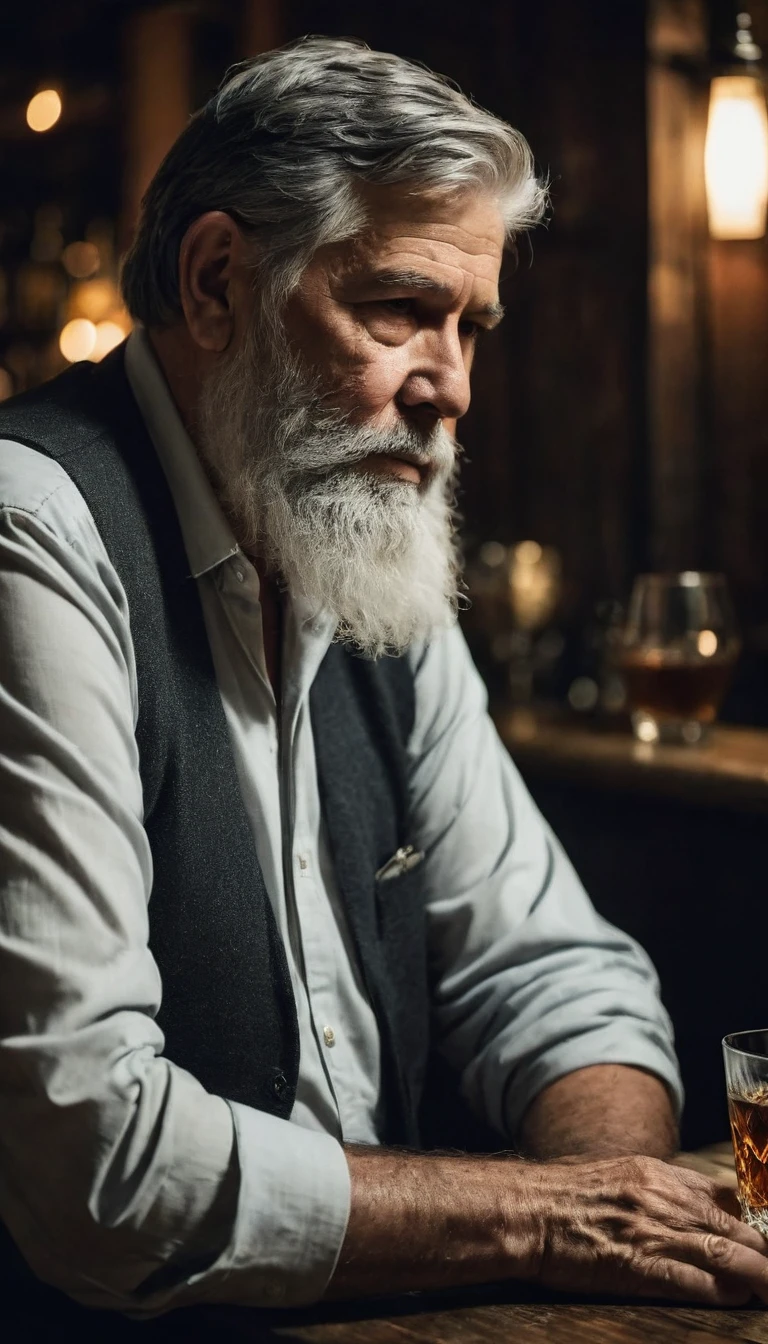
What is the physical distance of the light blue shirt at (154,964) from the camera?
112cm

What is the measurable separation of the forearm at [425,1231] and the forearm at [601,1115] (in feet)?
0.98

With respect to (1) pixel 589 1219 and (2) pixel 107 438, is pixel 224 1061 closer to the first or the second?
(1) pixel 589 1219

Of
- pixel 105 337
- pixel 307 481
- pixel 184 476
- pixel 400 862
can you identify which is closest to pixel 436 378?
pixel 307 481

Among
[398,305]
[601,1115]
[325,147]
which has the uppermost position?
[325,147]

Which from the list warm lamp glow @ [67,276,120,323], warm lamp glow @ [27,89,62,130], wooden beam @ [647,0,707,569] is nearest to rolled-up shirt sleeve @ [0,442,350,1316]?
wooden beam @ [647,0,707,569]

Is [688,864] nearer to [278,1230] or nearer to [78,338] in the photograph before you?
[278,1230]

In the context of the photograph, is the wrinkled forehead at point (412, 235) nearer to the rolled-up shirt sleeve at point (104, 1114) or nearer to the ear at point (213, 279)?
the ear at point (213, 279)

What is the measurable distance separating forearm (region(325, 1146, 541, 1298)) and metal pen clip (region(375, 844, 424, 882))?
0.56 m

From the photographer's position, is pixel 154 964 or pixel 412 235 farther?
pixel 412 235

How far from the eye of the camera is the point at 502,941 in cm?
175

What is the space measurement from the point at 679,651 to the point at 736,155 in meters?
1.37

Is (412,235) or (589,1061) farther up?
(412,235)

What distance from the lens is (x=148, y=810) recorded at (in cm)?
144

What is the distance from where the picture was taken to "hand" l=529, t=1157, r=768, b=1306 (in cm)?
112
